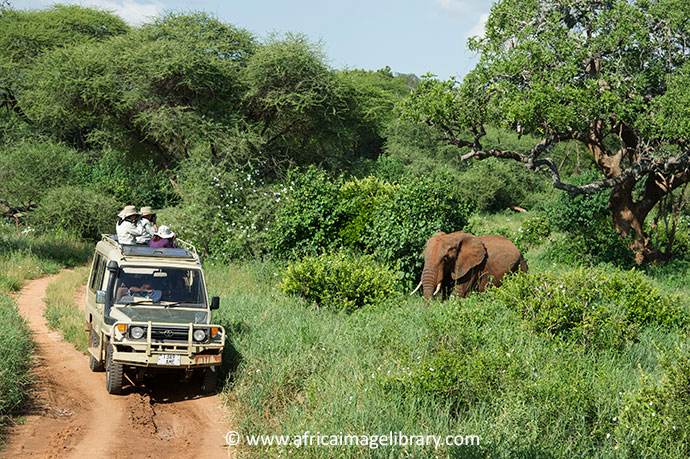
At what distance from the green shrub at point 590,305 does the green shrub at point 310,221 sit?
5338 mm

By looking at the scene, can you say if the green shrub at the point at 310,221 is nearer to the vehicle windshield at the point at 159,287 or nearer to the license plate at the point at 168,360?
the vehicle windshield at the point at 159,287

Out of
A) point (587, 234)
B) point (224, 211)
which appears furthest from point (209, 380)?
point (587, 234)

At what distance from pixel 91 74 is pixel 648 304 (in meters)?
20.0

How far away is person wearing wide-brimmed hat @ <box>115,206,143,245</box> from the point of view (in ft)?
33.1

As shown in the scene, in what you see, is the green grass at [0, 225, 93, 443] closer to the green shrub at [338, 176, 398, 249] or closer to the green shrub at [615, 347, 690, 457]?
the green shrub at [615, 347, 690, 457]

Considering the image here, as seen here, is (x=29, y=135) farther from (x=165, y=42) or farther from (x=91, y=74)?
(x=165, y=42)

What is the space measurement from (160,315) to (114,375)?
87cm

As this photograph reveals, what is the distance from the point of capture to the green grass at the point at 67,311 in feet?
33.5

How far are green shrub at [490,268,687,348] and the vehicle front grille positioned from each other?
4.51 metres

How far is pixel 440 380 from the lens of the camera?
21.3 feet

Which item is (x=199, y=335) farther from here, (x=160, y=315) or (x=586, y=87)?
(x=586, y=87)

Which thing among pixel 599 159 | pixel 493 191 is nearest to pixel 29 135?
pixel 493 191

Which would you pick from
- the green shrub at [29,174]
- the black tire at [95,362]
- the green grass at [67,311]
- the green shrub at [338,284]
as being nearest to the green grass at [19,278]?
the green grass at [67,311]

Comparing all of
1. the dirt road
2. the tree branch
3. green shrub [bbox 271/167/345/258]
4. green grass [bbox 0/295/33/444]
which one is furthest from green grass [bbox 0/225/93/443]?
the tree branch
